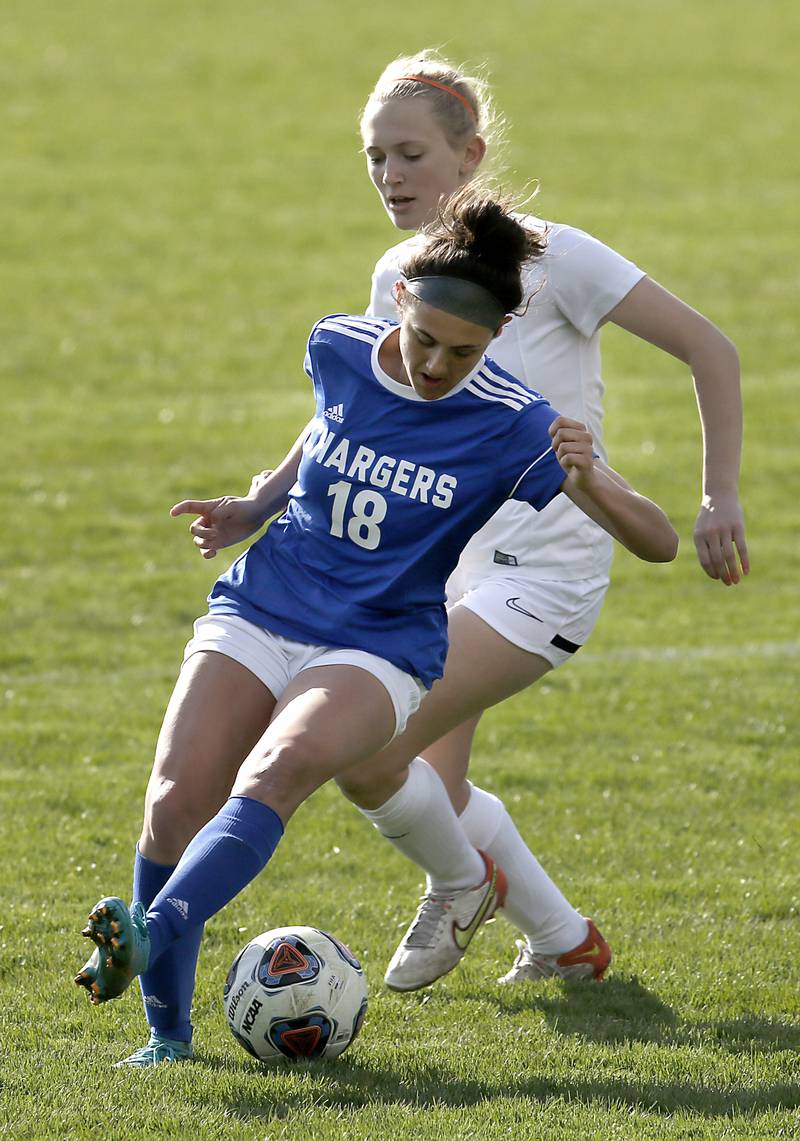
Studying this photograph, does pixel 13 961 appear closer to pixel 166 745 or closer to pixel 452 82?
pixel 166 745

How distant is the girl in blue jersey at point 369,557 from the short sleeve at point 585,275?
465mm

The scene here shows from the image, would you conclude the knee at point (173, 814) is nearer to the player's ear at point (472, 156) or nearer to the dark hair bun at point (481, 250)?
the dark hair bun at point (481, 250)

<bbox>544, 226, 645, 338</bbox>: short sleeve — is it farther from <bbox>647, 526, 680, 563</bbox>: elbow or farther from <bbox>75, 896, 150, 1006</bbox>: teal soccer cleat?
<bbox>75, 896, 150, 1006</bbox>: teal soccer cleat

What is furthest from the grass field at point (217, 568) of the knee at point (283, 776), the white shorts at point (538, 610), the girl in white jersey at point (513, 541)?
the white shorts at point (538, 610)

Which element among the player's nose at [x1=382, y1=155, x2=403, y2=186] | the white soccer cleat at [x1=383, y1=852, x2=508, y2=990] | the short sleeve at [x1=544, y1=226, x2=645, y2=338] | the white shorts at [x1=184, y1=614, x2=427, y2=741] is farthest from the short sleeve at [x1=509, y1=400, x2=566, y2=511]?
the white soccer cleat at [x1=383, y1=852, x2=508, y2=990]

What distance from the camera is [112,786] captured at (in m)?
7.01

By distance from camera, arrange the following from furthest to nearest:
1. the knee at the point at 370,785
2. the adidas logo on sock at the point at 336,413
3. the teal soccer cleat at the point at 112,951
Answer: the knee at the point at 370,785 → the adidas logo on sock at the point at 336,413 → the teal soccer cleat at the point at 112,951

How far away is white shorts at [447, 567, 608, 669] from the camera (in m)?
5.06

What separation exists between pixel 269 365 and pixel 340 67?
11.4 meters

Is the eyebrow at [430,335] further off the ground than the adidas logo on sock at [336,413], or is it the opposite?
the eyebrow at [430,335]

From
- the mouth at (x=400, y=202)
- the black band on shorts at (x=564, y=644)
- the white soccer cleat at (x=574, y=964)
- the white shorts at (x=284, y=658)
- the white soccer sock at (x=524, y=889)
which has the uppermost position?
the mouth at (x=400, y=202)

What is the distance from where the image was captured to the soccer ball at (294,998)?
436cm

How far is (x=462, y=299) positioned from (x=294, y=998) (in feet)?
6.01

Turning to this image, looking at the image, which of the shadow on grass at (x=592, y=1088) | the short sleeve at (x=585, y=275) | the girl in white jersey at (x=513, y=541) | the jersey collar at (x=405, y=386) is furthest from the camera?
the short sleeve at (x=585, y=275)
